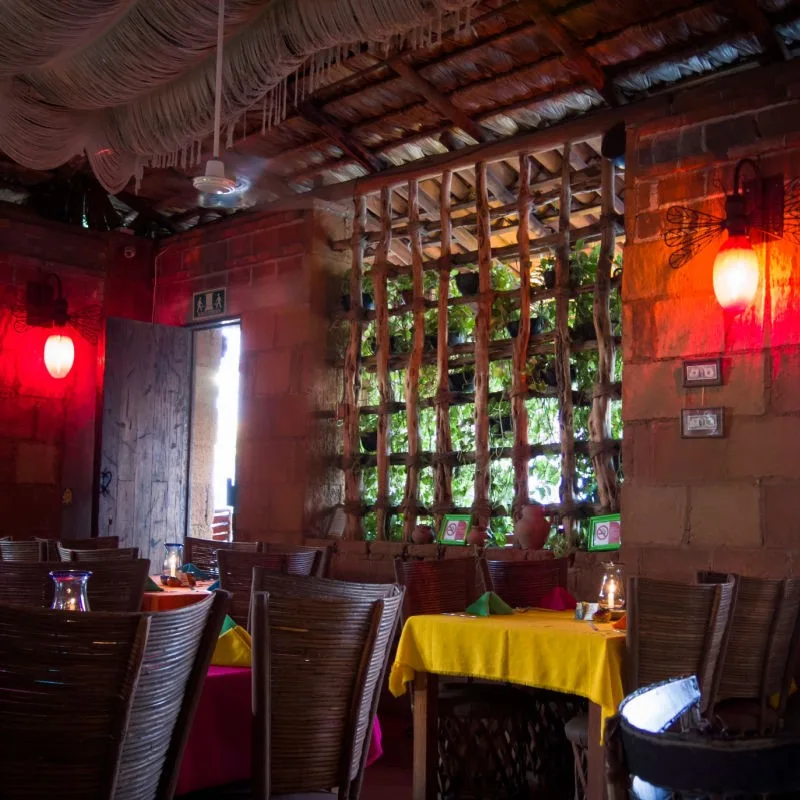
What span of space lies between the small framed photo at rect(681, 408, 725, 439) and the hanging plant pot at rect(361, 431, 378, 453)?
2.14 metres

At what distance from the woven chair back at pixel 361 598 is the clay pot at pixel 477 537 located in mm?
2817

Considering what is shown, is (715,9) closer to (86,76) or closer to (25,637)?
(86,76)

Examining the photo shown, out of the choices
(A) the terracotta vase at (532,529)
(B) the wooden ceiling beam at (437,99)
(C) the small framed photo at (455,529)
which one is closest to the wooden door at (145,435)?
(C) the small framed photo at (455,529)

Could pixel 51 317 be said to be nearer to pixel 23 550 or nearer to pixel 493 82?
pixel 23 550

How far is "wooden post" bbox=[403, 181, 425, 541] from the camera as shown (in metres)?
5.56

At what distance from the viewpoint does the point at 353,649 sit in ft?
7.00

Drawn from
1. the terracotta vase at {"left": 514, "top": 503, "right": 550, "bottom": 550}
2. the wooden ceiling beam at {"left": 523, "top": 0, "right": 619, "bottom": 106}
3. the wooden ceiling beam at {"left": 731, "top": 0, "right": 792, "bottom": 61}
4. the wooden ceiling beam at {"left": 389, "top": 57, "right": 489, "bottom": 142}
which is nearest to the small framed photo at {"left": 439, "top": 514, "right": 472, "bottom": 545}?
the terracotta vase at {"left": 514, "top": 503, "right": 550, "bottom": 550}

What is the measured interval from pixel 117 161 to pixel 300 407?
2.60 metres

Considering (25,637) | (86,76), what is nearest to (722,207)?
(86,76)

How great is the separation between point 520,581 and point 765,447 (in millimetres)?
1090

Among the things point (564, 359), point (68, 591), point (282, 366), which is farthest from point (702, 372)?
point (68, 591)

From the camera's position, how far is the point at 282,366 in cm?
621

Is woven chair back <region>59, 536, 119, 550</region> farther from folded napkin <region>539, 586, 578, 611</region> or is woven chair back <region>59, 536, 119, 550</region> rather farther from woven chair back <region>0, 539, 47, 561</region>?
folded napkin <region>539, 586, 578, 611</region>

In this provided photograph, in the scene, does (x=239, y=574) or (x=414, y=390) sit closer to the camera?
(x=239, y=574)
